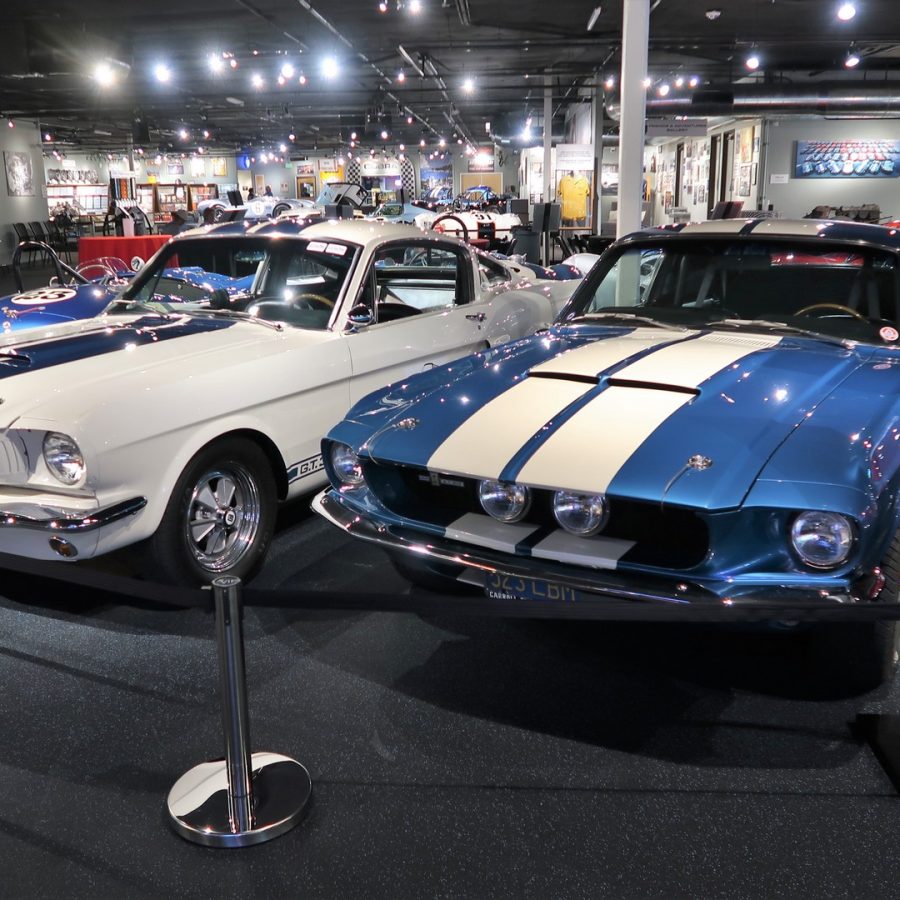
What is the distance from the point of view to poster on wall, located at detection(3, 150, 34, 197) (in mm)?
23938

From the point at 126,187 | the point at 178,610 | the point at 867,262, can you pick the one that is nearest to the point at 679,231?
the point at 867,262

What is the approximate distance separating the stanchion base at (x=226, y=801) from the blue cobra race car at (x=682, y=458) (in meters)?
0.75

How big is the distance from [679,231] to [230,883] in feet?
10.9

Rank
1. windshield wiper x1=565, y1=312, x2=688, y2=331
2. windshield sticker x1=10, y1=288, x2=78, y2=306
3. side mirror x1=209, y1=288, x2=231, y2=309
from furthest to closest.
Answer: windshield sticker x1=10, y1=288, x2=78, y2=306 → side mirror x1=209, y1=288, x2=231, y2=309 → windshield wiper x1=565, y1=312, x2=688, y2=331

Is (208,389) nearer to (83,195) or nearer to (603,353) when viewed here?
(603,353)

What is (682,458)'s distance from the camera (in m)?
2.53

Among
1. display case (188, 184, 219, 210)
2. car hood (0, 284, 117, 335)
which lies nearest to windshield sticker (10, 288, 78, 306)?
car hood (0, 284, 117, 335)

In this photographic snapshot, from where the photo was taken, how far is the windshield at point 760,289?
365cm

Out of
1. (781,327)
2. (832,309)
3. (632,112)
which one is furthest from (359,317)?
(632,112)

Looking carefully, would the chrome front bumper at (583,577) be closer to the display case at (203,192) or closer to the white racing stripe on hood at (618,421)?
the white racing stripe on hood at (618,421)

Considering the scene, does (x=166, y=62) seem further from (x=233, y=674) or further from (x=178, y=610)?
(x=233, y=674)

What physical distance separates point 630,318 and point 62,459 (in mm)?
2471

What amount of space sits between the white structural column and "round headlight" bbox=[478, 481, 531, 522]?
219 inches

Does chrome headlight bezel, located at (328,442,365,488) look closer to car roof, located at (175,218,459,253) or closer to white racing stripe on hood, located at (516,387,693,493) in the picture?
white racing stripe on hood, located at (516,387,693,493)
